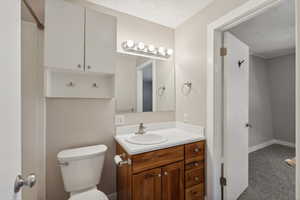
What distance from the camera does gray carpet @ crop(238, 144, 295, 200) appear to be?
176cm

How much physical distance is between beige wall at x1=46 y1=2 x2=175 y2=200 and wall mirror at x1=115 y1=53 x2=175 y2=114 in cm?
14

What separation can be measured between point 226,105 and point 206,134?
41 centimetres

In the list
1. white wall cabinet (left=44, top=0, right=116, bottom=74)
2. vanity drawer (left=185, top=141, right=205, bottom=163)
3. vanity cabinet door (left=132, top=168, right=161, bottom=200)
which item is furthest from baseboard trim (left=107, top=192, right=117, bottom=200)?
white wall cabinet (left=44, top=0, right=116, bottom=74)

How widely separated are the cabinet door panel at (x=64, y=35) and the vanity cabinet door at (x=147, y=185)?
1.17 metres

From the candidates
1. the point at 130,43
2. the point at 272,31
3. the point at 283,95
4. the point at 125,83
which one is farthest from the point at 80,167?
the point at 283,95

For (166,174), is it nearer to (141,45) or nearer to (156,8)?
(141,45)

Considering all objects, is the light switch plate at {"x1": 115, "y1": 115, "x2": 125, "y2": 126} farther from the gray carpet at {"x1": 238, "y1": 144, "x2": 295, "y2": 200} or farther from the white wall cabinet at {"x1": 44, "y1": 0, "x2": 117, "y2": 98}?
the gray carpet at {"x1": 238, "y1": 144, "x2": 295, "y2": 200}

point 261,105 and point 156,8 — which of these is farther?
point 261,105

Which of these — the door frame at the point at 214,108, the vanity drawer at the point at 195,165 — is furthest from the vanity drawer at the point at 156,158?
the door frame at the point at 214,108

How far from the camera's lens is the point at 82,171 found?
1275mm

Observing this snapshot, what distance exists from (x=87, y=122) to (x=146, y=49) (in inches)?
48.2

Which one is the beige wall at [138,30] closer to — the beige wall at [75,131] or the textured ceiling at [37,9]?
the textured ceiling at [37,9]
